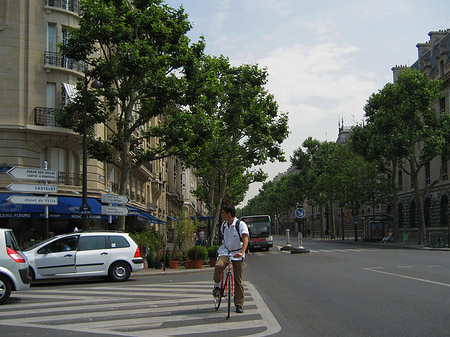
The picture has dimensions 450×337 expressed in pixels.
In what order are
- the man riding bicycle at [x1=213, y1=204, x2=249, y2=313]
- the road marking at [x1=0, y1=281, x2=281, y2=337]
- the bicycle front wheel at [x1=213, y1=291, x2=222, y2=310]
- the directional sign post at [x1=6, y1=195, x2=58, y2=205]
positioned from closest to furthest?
the road marking at [x1=0, y1=281, x2=281, y2=337], the man riding bicycle at [x1=213, y1=204, x2=249, y2=313], the bicycle front wheel at [x1=213, y1=291, x2=222, y2=310], the directional sign post at [x1=6, y1=195, x2=58, y2=205]

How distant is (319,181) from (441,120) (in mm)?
21513

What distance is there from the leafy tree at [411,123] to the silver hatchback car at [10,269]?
35.8 m

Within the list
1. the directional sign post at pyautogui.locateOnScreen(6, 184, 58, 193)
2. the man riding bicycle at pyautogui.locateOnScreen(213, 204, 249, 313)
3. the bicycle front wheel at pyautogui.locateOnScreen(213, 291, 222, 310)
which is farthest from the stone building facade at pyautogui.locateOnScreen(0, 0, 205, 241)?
the man riding bicycle at pyautogui.locateOnScreen(213, 204, 249, 313)

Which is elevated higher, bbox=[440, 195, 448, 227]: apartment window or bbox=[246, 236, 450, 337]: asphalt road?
bbox=[440, 195, 448, 227]: apartment window

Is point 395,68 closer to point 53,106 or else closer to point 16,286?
point 53,106

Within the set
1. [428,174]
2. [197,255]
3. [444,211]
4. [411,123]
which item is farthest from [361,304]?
[428,174]

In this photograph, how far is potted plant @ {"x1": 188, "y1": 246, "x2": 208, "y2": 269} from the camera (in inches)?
810

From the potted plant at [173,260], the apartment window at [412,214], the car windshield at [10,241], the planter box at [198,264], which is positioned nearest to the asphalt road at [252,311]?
the car windshield at [10,241]

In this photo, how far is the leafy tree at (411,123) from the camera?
134ft

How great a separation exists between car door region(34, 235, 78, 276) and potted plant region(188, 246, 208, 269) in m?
6.42

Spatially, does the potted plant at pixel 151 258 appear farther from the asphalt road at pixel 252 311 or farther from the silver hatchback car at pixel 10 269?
the silver hatchback car at pixel 10 269

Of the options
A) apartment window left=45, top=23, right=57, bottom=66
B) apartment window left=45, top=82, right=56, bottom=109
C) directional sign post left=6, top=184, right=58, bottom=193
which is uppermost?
apartment window left=45, top=23, right=57, bottom=66

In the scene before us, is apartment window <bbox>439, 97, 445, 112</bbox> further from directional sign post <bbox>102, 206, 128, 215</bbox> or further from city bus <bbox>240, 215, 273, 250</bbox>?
directional sign post <bbox>102, 206, 128, 215</bbox>

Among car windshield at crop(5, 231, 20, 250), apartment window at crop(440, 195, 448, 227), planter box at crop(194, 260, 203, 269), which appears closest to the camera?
car windshield at crop(5, 231, 20, 250)
